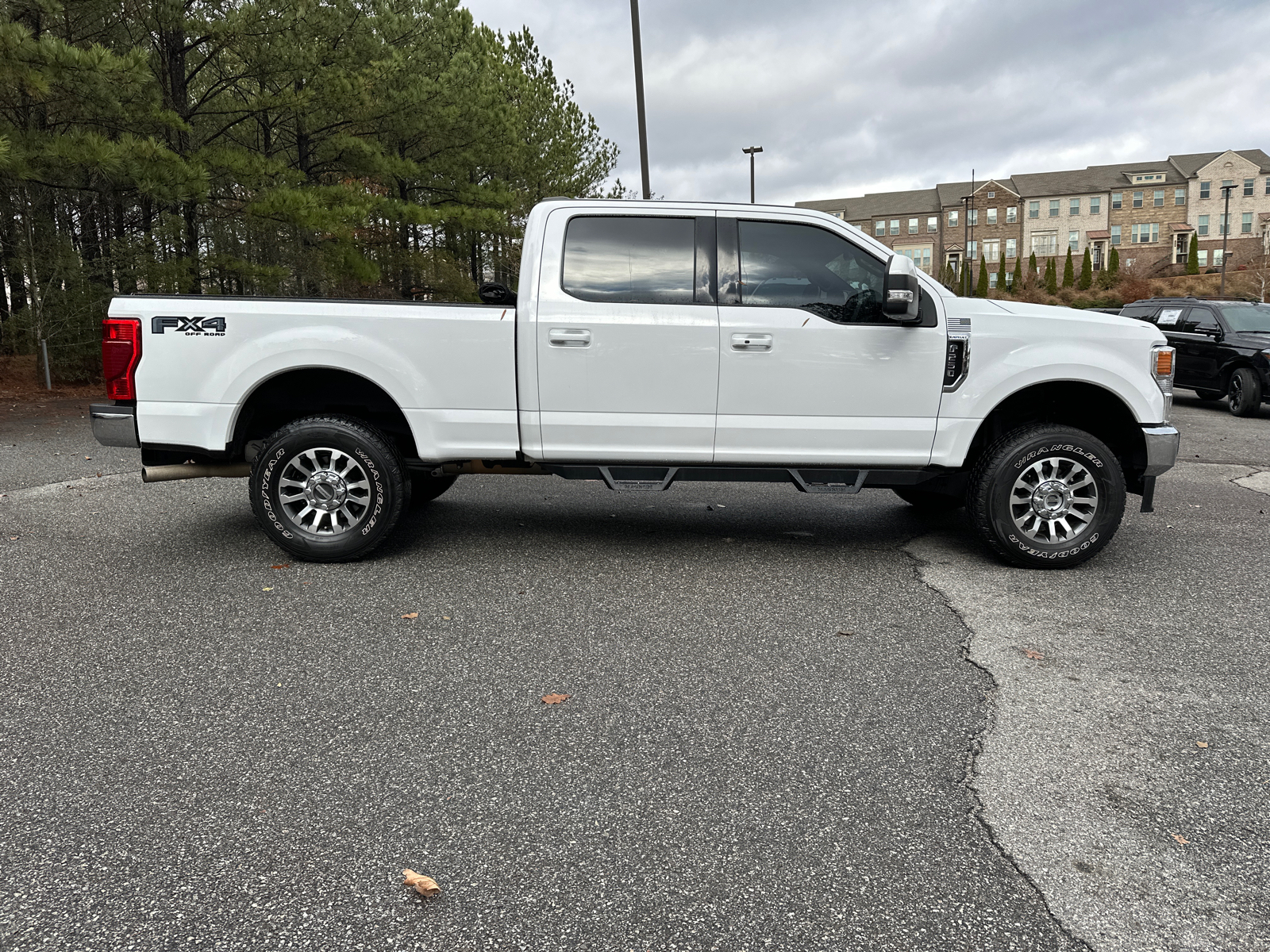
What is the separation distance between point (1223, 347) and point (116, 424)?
14909 mm

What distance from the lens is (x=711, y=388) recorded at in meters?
5.34

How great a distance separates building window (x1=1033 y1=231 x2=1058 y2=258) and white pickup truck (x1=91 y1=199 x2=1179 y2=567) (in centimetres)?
8321

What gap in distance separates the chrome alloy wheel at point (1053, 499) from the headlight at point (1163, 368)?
2.08ft

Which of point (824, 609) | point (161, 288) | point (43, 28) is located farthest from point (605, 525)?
point (43, 28)

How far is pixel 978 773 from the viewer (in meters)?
3.09

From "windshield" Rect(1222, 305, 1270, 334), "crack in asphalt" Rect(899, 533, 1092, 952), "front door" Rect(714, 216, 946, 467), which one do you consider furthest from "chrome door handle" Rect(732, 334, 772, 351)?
"windshield" Rect(1222, 305, 1270, 334)

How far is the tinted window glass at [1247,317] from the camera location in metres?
13.9

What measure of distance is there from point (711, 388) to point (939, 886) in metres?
3.33

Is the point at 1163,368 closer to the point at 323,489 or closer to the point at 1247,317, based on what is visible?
the point at 323,489

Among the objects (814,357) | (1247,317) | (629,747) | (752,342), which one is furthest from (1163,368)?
(1247,317)

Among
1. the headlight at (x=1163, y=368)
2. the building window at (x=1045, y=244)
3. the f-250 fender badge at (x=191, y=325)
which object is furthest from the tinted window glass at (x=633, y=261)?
the building window at (x=1045, y=244)

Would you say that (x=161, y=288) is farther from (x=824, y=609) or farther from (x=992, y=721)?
(x=992, y=721)

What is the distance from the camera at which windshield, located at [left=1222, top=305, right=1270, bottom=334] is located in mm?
13836

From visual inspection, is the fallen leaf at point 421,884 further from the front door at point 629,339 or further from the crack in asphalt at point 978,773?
the front door at point 629,339
